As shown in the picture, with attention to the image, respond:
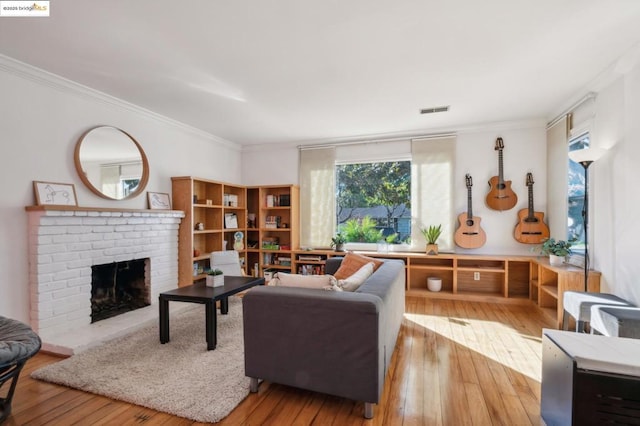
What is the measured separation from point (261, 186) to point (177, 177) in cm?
140

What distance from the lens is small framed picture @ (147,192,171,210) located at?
12.4 feet

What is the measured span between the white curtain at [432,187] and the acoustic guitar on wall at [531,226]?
0.86 meters

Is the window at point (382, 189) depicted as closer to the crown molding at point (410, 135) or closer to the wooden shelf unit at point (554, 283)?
the crown molding at point (410, 135)

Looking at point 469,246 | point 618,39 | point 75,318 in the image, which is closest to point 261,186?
point 75,318

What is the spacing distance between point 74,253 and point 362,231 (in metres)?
3.74

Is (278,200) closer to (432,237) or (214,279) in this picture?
(214,279)

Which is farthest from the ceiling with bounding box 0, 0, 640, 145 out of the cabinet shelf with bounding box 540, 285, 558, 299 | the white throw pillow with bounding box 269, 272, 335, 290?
the cabinet shelf with bounding box 540, 285, 558, 299

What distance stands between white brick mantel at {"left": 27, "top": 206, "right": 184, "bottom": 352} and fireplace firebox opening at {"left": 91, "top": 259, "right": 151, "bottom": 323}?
13 centimetres

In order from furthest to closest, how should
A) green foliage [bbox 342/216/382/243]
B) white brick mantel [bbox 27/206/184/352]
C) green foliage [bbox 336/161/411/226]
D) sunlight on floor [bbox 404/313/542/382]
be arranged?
green foliage [bbox 342/216/382/243] < green foliage [bbox 336/161/411/226] < white brick mantel [bbox 27/206/184/352] < sunlight on floor [bbox 404/313/542/382]

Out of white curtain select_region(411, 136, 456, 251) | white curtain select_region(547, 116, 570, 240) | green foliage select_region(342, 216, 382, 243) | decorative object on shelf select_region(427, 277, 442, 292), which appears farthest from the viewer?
green foliage select_region(342, 216, 382, 243)

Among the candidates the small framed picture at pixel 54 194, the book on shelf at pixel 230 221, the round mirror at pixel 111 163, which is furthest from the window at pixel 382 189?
the small framed picture at pixel 54 194

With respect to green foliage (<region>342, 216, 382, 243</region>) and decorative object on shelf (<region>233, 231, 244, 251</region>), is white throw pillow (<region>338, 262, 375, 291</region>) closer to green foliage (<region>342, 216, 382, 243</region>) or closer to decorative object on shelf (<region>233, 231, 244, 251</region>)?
green foliage (<region>342, 216, 382, 243</region>)

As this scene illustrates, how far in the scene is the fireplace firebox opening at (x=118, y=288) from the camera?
10.7 ft

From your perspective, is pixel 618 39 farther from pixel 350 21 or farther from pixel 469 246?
pixel 469 246
